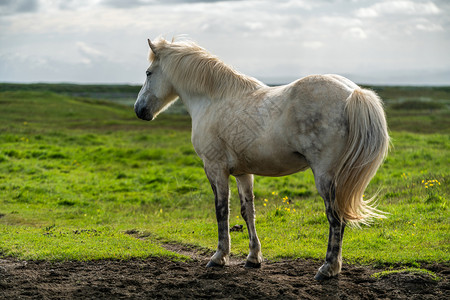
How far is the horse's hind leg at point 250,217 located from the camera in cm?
708

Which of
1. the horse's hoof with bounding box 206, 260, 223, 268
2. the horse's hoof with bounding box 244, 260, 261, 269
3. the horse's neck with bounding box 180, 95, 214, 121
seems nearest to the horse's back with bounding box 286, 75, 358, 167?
the horse's neck with bounding box 180, 95, 214, 121

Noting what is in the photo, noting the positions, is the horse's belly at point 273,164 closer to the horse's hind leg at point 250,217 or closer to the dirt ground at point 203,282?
the horse's hind leg at point 250,217

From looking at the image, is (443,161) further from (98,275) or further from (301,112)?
(98,275)

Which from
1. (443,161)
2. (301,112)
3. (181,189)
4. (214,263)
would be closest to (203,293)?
(214,263)

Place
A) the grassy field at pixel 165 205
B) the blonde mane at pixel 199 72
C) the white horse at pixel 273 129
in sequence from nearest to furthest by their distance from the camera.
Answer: the white horse at pixel 273 129
the blonde mane at pixel 199 72
the grassy field at pixel 165 205

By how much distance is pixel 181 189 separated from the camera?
14852mm

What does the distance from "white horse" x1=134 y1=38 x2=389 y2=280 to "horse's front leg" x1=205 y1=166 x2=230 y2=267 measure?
0.01m

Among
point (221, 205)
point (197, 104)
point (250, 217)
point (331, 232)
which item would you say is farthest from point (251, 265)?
point (197, 104)

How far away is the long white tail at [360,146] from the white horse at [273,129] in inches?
0.4

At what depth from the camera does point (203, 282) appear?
603 cm

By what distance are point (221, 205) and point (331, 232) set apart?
169cm

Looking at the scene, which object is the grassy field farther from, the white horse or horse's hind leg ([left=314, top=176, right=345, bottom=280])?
the white horse

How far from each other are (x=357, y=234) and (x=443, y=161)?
31.1 ft

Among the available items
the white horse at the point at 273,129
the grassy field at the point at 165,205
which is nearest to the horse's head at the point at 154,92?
the white horse at the point at 273,129
